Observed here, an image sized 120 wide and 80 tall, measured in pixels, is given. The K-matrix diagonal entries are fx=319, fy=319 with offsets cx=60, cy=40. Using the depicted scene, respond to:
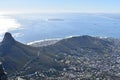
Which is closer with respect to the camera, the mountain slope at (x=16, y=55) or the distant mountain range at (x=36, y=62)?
the distant mountain range at (x=36, y=62)

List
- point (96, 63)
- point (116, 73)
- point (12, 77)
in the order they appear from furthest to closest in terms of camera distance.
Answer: point (96, 63) → point (116, 73) → point (12, 77)

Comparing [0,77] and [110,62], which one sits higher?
[0,77]

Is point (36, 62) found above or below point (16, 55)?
below

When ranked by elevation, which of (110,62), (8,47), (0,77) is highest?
(0,77)

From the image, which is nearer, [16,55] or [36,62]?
[36,62]

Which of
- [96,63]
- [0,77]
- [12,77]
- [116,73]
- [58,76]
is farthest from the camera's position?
[96,63]

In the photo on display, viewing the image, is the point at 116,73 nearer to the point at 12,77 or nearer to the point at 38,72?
the point at 38,72

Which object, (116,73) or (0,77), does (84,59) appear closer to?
(116,73)

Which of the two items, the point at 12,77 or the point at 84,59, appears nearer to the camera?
the point at 12,77

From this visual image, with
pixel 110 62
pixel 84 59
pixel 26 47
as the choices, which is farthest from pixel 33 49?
pixel 110 62

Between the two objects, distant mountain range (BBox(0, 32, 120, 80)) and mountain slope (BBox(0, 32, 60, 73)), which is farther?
mountain slope (BBox(0, 32, 60, 73))
